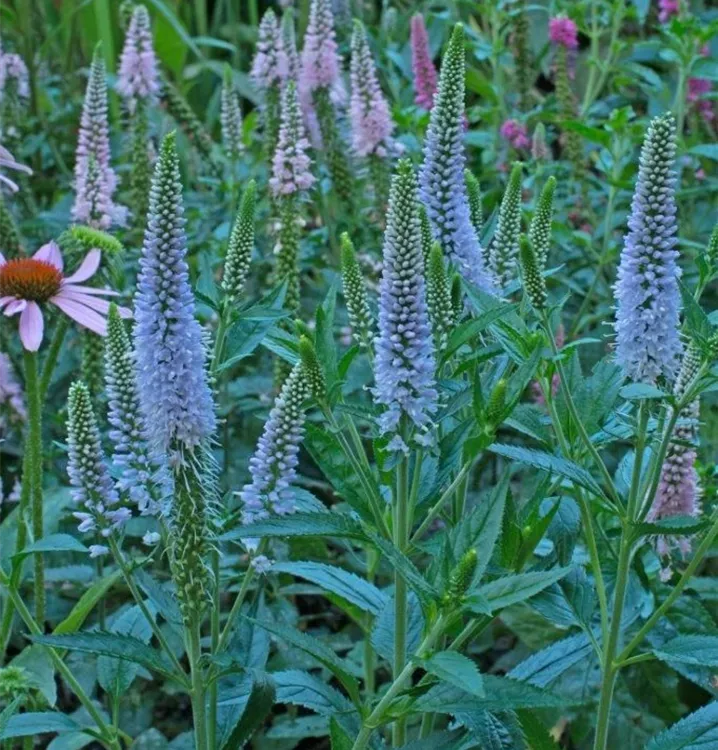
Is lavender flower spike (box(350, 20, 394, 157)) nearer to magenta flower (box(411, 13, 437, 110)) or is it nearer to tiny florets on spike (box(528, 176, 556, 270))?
magenta flower (box(411, 13, 437, 110))

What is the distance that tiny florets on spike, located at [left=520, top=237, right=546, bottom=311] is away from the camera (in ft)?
5.29

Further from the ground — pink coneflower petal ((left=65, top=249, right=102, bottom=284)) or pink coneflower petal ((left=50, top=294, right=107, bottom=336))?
pink coneflower petal ((left=65, top=249, right=102, bottom=284))

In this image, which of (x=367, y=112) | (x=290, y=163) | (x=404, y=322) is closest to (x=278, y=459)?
(x=404, y=322)

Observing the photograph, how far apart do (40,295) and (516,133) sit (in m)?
1.87

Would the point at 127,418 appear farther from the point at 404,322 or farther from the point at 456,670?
the point at 456,670

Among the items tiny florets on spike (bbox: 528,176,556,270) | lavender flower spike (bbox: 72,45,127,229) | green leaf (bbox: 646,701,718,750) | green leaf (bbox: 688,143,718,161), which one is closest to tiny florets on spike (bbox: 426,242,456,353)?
tiny florets on spike (bbox: 528,176,556,270)

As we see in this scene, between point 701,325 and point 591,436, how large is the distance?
266 mm

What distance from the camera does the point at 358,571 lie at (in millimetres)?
2822

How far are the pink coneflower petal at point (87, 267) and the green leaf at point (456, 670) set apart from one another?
1154 mm

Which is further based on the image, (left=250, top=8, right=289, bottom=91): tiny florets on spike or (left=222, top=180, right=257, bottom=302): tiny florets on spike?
(left=250, top=8, right=289, bottom=91): tiny florets on spike

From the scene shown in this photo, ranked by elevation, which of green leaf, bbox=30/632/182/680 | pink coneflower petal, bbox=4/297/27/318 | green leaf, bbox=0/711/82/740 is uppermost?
pink coneflower petal, bbox=4/297/27/318

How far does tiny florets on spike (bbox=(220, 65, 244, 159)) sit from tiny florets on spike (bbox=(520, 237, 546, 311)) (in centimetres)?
185

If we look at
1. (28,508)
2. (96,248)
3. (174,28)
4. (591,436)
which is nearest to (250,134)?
(174,28)

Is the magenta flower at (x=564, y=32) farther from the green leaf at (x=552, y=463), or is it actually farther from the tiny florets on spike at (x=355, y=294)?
the green leaf at (x=552, y=463)
